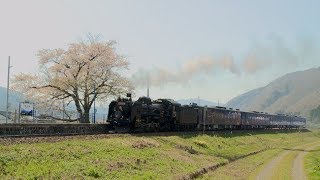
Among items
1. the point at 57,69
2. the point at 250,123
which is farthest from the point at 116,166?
the point at 250,123

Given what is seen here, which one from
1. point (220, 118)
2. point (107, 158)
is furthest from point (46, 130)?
point (220, 118)

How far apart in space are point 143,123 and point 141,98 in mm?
2838

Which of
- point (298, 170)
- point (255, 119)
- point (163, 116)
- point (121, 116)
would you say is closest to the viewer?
point (298, 170)

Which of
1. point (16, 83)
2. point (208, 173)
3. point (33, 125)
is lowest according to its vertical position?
point (208, 173)

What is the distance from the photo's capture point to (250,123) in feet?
294

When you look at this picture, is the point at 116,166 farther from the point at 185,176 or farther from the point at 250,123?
the point at 250,123

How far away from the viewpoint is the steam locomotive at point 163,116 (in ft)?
149

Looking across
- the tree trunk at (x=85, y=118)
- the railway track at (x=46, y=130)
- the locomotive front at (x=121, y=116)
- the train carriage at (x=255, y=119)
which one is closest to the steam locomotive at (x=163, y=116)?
the locomotive front at (x=121, y=116)

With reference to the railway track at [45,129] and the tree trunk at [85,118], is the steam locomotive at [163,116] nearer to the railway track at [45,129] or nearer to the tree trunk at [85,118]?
the railway track at [45,129]

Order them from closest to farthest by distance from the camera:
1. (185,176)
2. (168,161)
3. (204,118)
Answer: (185,176) < (168,161) < (204,118)

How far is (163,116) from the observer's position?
167 feet

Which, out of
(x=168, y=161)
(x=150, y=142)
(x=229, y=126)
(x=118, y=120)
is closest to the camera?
(x=168, y=161)

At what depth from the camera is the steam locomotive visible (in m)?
45.3

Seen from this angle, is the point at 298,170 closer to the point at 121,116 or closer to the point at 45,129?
the point at 121,116
